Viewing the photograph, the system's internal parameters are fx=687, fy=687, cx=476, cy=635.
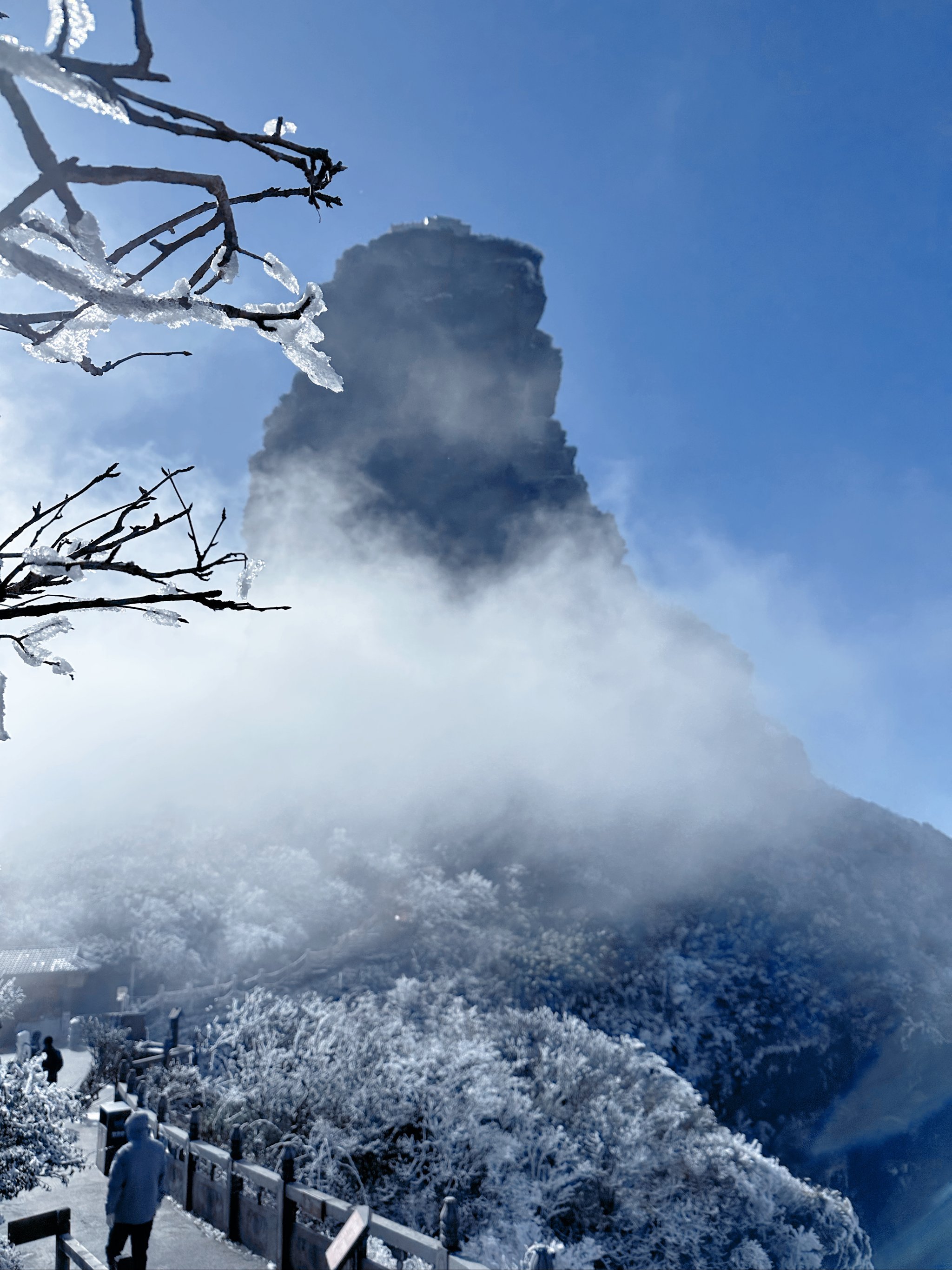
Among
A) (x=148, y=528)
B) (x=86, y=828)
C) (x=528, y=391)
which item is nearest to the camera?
(x=148, y=528)

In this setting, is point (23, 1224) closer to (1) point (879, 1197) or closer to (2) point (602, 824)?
(1) point (879, 1197)

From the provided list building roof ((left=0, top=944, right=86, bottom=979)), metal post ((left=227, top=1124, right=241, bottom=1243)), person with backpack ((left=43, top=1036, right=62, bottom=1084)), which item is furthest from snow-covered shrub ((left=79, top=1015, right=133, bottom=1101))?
building roof ((left=0, top=944, right=86, bottom=979))

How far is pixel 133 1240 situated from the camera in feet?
17.0

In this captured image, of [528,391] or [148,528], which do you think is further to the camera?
[528,391]

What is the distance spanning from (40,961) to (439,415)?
6229 centimetres

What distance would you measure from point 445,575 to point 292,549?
17.5m

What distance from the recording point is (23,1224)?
420cm

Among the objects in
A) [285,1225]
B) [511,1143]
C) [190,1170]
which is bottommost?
[511,1143]

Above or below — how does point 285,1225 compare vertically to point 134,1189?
below

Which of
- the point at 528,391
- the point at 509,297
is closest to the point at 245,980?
the point at 528,391

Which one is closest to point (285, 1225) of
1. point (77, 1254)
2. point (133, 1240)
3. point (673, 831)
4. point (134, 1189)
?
point (133, 1240)

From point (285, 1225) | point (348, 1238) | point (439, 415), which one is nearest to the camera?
point (348, 1238)

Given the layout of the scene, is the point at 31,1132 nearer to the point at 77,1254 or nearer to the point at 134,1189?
the point at 134,1189

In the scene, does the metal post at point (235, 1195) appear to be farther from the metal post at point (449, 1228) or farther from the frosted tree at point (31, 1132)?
the metal post at point (449, 1228)
